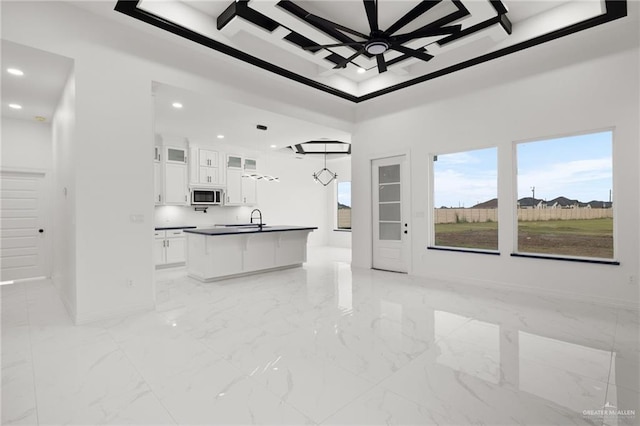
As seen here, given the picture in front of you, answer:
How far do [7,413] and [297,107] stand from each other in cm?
496

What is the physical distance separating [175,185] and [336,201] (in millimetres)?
5445

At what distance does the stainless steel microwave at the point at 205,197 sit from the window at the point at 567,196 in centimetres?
626

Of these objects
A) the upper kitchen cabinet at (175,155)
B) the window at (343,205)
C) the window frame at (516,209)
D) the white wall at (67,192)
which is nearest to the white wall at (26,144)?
the white wall at (67,192)

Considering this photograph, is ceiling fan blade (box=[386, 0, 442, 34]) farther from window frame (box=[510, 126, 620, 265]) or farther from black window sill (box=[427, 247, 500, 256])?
black window sill (box=[427, 247, 500, 256])

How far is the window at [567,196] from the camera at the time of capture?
13.5 feet

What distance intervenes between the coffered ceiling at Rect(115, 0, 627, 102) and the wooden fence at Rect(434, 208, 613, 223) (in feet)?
7.63

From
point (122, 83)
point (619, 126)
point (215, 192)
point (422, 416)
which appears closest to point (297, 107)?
point (122, 83)

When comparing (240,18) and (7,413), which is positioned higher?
(240,18)

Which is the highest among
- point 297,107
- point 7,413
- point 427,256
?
point 297,107

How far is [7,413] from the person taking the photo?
6.15 feet

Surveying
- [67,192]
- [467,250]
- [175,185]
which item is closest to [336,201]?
[175,185]

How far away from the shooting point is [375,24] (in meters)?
3.09

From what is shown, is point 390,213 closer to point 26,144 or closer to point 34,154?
point 34,154

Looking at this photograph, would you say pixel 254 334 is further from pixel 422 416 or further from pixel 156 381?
pixel 422 416
